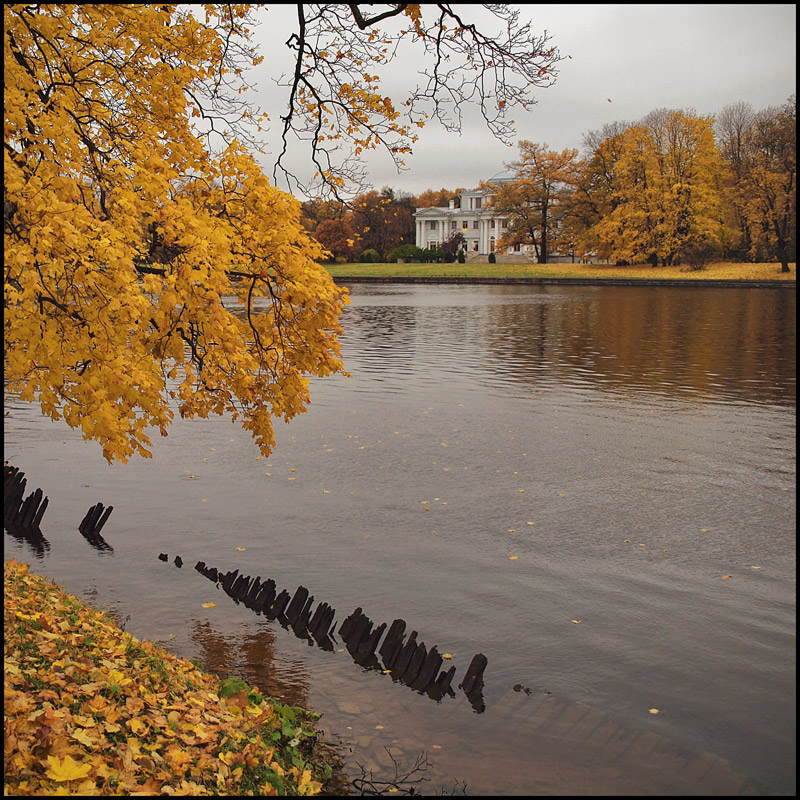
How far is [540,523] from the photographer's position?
11094 mm

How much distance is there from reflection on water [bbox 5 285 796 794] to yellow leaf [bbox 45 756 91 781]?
82.5 inches

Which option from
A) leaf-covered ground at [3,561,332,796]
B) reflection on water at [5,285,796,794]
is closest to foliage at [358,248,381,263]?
reflection on water at [5,285,796,794]

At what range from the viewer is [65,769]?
4.47 m

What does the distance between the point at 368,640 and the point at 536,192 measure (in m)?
90.1

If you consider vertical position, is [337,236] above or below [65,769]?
above

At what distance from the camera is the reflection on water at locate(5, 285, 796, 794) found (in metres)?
6.45

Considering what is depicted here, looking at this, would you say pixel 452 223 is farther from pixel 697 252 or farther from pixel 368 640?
pixel 368 640

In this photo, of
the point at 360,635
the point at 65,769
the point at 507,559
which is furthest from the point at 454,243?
the point at 65,769

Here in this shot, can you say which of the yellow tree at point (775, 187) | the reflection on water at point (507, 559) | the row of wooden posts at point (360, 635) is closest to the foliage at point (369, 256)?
the yellow tree at point (775, 187)

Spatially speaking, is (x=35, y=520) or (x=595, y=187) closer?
(x=35, y=520)

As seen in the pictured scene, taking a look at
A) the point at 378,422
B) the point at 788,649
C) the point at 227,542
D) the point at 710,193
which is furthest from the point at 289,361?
the point at 710,193

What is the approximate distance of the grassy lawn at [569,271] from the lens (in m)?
73.4

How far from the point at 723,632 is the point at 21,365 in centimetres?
663

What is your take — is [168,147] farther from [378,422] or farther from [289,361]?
[378,422]
